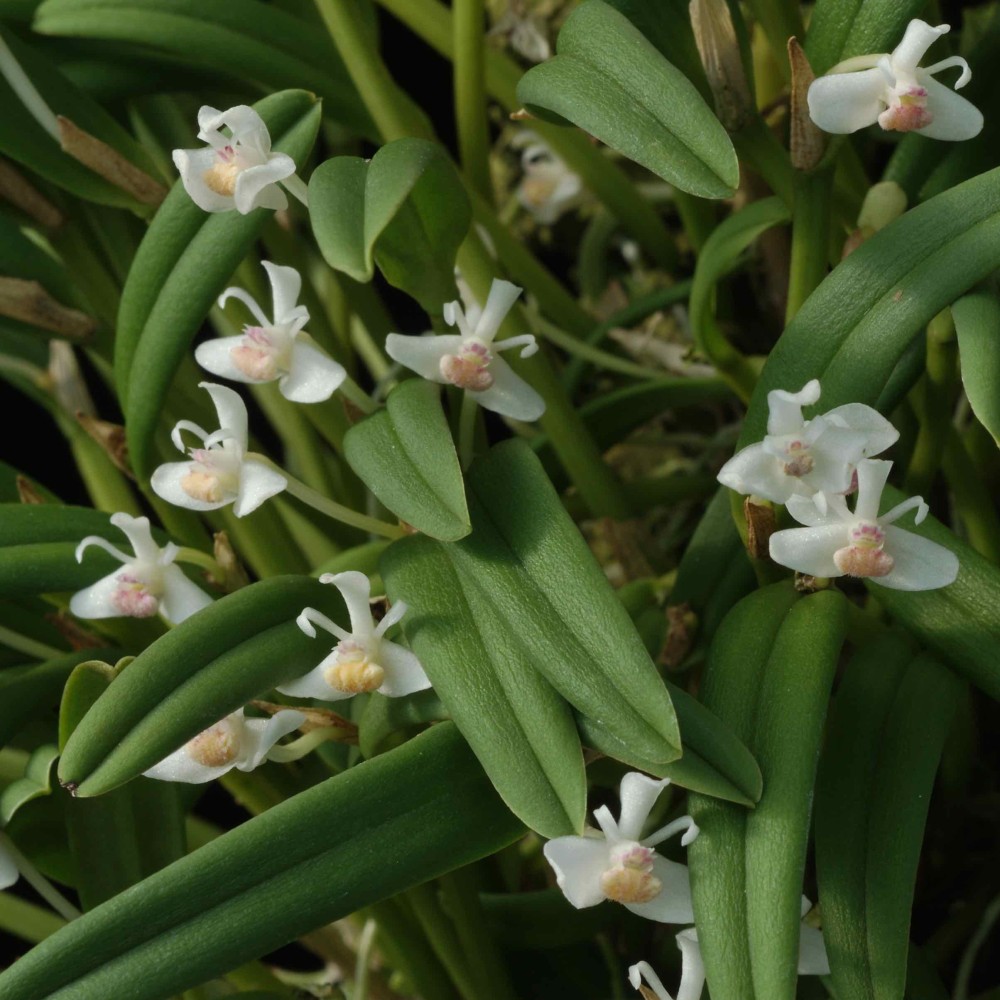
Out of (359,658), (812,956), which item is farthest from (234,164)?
(812,956)

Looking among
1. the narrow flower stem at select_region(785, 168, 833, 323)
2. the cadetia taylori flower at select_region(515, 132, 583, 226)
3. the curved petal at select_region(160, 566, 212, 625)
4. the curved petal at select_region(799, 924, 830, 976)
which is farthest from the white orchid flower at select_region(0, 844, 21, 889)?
the cadetia taylori flower at select_region(515, 132, 583, 226)

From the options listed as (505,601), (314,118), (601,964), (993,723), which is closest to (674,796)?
(601,964)

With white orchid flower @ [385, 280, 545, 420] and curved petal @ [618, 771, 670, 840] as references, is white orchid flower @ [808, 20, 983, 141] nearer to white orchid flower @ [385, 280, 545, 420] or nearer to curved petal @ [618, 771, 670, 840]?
white orchid flower @ [385, 280, 545, 420]

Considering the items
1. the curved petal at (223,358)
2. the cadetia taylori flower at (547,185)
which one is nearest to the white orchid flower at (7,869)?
the curved petal at (223,358)

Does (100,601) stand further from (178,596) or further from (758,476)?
(758,476)

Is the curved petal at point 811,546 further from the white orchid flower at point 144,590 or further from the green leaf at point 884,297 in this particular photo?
the white orchid flower at point 144,590
